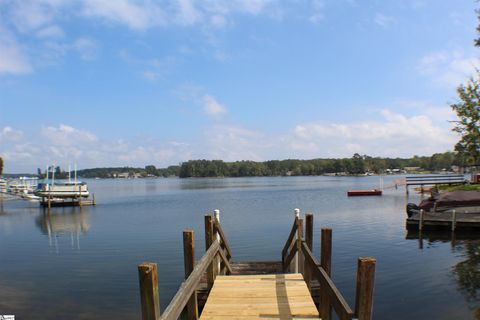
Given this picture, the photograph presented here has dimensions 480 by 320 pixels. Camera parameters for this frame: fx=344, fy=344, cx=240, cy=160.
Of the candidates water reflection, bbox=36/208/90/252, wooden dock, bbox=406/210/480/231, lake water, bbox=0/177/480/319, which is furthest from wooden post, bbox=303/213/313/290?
water reflection, bbox=36/208/90/252

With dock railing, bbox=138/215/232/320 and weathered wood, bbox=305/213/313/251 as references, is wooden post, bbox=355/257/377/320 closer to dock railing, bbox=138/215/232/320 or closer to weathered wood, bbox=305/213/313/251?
dock railing, bbox=138/215/232/320

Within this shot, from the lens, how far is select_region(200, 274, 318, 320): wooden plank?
267 inches

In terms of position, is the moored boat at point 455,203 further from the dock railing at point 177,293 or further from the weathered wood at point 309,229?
the dock railing at point 177,293

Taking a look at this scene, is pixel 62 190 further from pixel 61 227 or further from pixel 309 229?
pixel 309 229

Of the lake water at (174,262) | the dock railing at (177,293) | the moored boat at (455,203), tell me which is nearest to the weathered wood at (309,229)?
the dock railing at (177,293)

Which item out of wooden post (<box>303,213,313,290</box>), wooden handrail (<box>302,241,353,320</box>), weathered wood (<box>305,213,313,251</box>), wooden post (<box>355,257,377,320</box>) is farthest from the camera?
weathered wood (<box>305,213,313,251</box>)

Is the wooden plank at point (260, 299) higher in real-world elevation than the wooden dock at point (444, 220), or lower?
higher

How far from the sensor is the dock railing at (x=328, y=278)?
167 inches

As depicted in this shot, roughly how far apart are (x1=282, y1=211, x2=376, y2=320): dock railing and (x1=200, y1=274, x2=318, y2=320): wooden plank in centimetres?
39

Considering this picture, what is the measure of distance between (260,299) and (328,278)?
90.2 inches

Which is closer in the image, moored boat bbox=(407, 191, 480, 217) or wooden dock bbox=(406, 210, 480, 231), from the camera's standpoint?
wooden dock bbox=(406, 210, 480, 231)

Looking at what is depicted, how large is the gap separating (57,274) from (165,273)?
19.3 feet

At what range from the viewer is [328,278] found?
584 centimetres

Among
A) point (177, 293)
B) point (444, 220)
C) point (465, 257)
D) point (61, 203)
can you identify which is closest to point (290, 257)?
point (177, 293)
